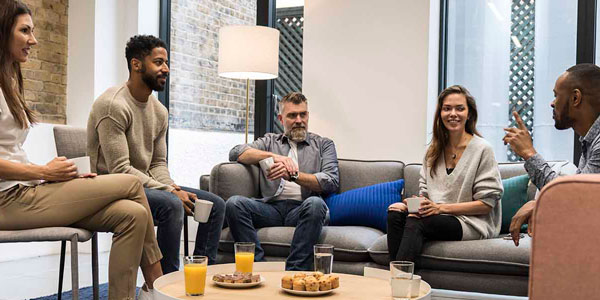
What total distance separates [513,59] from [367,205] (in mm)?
1525

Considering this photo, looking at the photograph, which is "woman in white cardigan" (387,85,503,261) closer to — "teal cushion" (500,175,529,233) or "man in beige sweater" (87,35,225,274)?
"teal cushion" (500,175,529,233)

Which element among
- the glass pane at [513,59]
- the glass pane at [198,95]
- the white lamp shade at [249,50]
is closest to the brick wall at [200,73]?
the glass pane at [198,95]

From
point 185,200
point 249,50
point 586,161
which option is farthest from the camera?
point 249,50

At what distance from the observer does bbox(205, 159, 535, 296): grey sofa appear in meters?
2.81

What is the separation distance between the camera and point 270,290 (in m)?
2.04

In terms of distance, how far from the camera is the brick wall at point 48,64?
487 cm

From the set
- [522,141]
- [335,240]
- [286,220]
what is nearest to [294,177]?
[286,220]

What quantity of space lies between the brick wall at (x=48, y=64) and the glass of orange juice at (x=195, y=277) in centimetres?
341

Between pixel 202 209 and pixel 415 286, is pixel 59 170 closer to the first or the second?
pixel 202 209

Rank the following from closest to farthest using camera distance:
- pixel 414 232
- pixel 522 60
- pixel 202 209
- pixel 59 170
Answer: pixel 59 170, pixel 202 209, pixel 414 232, pixel 522 60

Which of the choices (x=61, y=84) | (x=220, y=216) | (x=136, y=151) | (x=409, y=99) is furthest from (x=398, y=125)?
(x=61, y=84)

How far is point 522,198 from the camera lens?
3281mm

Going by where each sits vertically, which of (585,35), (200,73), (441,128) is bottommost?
(441,128)

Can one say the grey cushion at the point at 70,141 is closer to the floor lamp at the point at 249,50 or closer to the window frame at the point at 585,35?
the floor lamp at the point at 249,50
